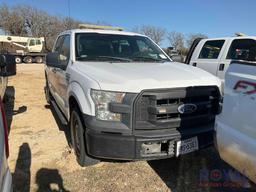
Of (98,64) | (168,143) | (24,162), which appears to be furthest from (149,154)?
(24,162)

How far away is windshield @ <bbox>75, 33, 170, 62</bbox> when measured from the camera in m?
4.70

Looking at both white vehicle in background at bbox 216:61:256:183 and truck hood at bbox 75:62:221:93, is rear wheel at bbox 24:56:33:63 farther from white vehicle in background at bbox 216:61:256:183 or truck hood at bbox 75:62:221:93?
white vehicle in background at bbox 216:61:256:183

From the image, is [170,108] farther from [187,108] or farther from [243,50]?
[243,50]

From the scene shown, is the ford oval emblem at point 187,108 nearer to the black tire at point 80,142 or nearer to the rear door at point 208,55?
the black tire at point 80,142

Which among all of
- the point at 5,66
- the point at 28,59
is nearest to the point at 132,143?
the point at 5,66

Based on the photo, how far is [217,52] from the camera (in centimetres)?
852

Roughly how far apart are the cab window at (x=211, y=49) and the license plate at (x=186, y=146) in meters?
5.42

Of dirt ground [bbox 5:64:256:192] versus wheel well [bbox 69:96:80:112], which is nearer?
dirt ground [bbox 5:64:256:192]

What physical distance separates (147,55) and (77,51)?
122 cm

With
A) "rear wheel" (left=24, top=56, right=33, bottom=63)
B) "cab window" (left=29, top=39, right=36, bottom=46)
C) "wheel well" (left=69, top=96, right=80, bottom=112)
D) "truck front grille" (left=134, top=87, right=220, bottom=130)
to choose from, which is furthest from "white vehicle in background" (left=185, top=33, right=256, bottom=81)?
"cab window" (left=29, top=39, right=36, bottom=46)

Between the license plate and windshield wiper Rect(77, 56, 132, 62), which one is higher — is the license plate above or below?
below

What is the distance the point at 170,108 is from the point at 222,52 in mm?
5466

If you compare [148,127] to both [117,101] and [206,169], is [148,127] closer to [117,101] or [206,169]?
[117,101]

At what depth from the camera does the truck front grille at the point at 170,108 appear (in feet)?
11.1
